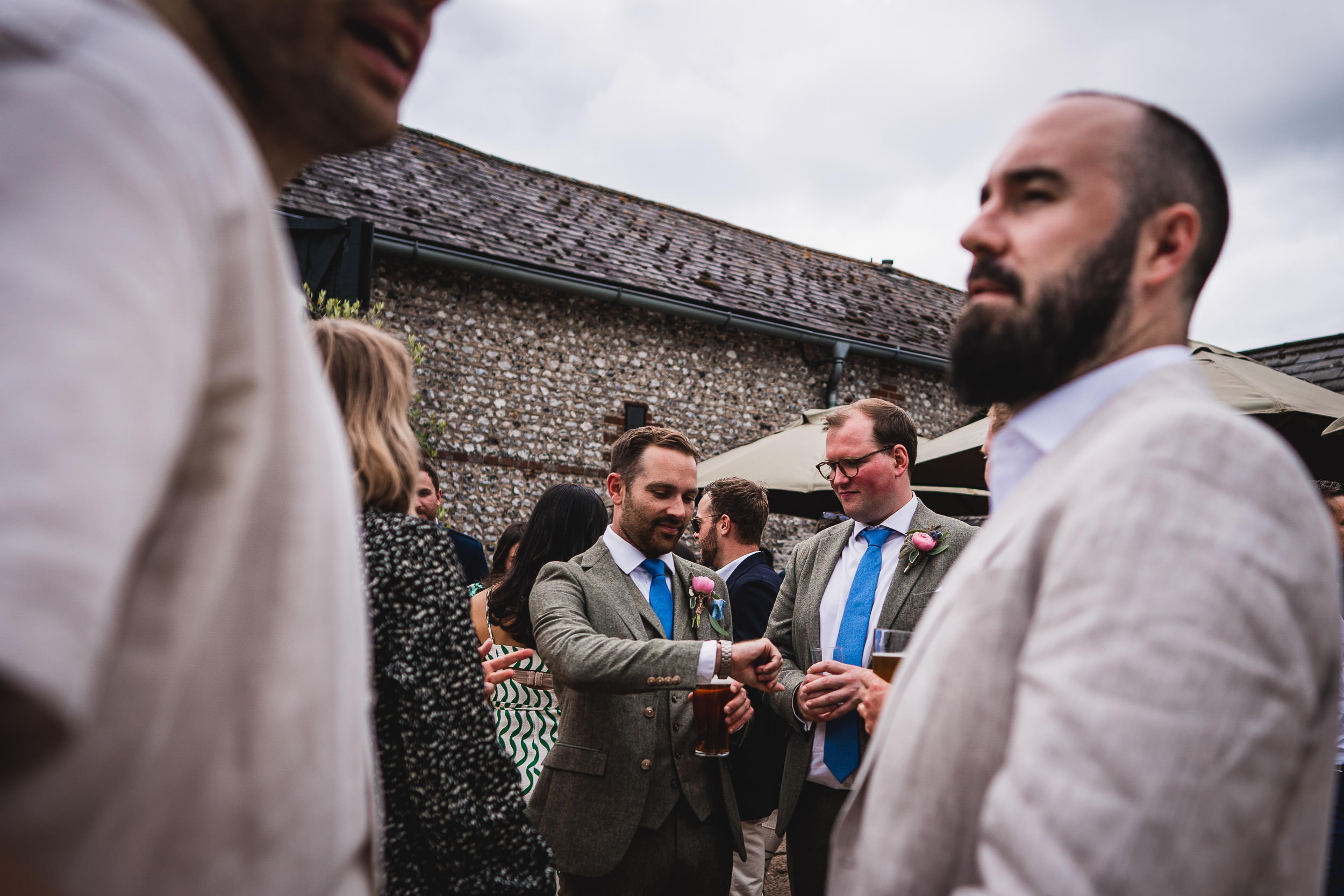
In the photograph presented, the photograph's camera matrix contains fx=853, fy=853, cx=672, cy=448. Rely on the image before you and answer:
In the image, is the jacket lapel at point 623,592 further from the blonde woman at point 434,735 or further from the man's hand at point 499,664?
the blonde woman at point 434,735

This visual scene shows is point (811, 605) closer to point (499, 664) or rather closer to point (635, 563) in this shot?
point (635, 563)

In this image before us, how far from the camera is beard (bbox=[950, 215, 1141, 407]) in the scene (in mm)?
1134

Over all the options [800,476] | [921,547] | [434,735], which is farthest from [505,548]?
[434,735]

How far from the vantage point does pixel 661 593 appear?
3443mm

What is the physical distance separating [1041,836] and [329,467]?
73 cm

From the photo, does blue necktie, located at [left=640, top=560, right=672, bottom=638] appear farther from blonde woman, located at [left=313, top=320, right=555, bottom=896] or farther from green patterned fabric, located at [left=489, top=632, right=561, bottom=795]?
blonde woman, located at [left=313, top=320, right=555, bottom=896]

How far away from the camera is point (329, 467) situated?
68 centimetres

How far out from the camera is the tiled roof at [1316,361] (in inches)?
349

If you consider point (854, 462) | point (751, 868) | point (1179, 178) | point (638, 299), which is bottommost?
point (751, 868)

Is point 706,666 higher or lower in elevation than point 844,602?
lower

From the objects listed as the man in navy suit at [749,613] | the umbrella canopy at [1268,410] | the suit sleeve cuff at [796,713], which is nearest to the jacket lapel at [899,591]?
the suit sleeve cuff at [796,713]

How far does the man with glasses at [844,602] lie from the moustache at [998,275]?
170 cm

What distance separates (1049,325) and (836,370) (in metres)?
12.3

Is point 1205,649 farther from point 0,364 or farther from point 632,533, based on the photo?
point 632,533
